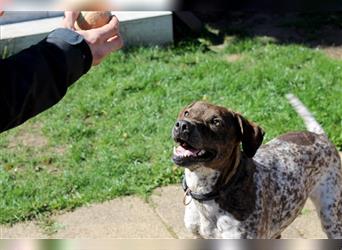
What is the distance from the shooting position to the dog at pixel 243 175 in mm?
3625

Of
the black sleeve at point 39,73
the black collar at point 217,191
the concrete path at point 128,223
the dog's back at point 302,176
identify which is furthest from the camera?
the concrete path at point 128,223

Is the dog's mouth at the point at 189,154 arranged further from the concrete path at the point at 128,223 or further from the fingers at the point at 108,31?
the fingers at the point at 108,31

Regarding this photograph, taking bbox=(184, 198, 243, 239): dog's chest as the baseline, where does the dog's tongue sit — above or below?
above

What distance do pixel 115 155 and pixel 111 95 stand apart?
1.28 m

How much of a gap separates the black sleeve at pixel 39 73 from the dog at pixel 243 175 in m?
1.83

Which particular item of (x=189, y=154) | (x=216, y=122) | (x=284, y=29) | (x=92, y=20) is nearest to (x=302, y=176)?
(x=216, y=122)

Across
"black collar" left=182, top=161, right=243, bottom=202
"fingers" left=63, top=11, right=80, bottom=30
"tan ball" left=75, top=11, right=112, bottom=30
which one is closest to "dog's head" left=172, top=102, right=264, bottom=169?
"black collar" left=182, top=161, right=243, bottom=202

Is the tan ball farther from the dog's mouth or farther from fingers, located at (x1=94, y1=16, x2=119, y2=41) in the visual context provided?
the dog's mouth

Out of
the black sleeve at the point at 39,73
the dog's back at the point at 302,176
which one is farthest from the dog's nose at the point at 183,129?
the black sleeve at the point at 39,73

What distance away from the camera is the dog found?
362 cm

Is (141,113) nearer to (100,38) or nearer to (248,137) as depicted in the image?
(248,137)

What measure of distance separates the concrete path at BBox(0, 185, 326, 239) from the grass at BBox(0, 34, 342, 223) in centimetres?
11

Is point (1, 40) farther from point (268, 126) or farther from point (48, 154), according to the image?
point (268, 126)

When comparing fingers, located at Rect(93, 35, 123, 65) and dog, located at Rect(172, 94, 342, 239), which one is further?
dog, located at Rect(172, 94, 342, 239)
